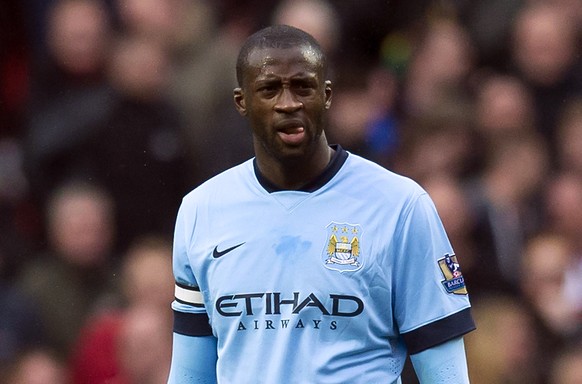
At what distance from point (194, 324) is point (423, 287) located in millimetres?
685

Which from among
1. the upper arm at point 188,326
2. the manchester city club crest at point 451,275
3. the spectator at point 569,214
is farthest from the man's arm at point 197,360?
the spectator at point 569,214

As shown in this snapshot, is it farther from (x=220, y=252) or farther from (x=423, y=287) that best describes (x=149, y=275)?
(x=423, y=287)

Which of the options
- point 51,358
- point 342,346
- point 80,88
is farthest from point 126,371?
point 342,346

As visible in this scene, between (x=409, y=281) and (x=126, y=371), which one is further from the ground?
(x=409, y=281)

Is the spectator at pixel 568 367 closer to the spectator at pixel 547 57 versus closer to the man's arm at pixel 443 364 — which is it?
the spectator at pixel 547 57

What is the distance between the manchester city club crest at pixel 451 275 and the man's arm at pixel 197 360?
691 millimetres

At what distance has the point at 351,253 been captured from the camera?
3.03 m

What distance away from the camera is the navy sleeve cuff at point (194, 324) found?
3.33 m

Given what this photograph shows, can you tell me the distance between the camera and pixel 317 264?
3.05 meters

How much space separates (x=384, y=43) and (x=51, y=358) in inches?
75.5

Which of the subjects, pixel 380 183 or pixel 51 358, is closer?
pixel 380 183

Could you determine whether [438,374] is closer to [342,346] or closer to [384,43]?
[342,346]

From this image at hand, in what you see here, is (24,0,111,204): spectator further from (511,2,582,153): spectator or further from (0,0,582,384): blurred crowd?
(511,2,582,153): spectator

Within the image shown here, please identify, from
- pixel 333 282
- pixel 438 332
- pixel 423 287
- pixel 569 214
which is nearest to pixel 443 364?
pixel 438 332
